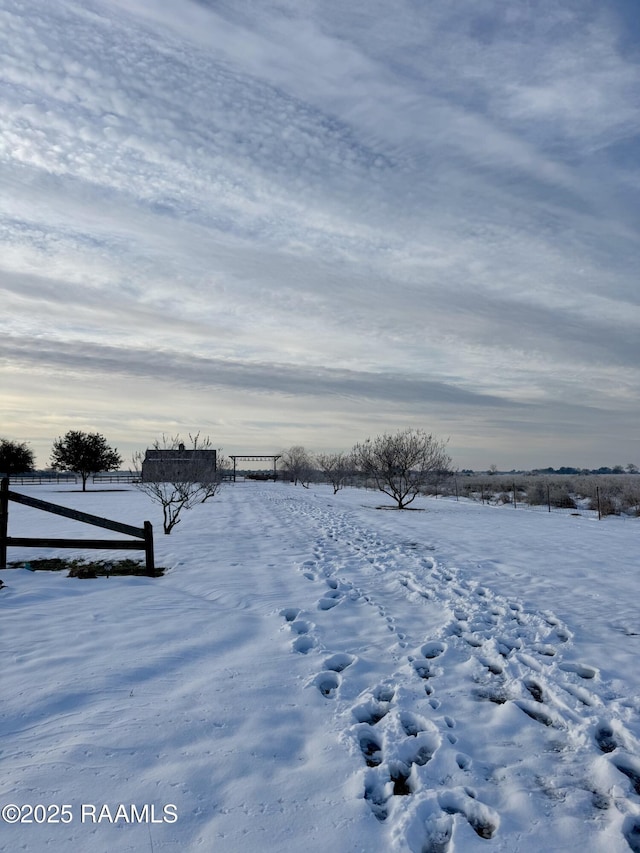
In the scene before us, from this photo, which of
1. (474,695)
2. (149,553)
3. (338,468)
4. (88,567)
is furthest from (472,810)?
(338,468)

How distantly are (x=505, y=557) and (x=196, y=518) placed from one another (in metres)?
11.5

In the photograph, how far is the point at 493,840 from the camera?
2.56m

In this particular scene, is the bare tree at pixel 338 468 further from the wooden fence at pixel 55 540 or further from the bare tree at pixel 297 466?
the wooden fence at pixel 55 540

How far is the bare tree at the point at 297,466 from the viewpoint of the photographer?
67688mm

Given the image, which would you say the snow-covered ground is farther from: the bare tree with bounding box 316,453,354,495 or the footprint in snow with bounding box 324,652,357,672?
the bare tree with bounding box 316,453,354,495

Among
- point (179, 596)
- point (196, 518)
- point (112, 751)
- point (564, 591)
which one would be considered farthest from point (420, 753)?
point (196, 518)

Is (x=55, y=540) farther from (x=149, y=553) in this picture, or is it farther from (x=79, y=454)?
(x=79, y=454)

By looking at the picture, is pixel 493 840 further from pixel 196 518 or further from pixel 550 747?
pixel 196 518

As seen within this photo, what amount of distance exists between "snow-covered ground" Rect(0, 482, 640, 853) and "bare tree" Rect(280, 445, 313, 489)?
5354cm

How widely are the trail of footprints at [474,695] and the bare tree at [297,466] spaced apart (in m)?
54.0

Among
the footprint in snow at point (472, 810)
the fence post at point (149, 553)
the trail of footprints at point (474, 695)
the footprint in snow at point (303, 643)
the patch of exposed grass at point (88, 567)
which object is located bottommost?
the footprint in snow at point (472, 810)

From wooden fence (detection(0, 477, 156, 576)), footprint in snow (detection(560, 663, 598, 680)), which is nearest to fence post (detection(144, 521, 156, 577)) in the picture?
wooden fence (detection(0, 477, 156, 576))

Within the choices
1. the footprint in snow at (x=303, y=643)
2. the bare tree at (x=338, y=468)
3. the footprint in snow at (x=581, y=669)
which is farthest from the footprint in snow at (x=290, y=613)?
the bare tree at (x=338, y=468)

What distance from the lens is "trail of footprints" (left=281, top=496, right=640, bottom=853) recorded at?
9.16 ft
